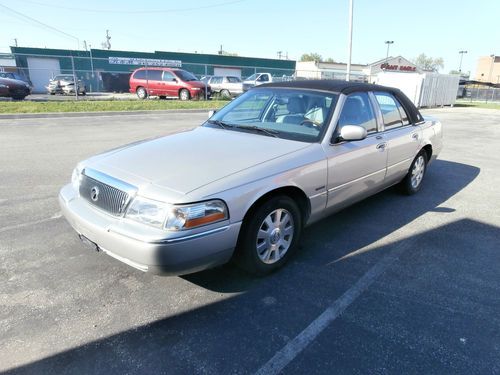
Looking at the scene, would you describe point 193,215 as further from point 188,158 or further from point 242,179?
point 188,158

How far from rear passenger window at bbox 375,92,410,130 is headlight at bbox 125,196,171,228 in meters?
3.16

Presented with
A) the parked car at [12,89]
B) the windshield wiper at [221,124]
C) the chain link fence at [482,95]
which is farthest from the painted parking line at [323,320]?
the chain link fence at [482,95]

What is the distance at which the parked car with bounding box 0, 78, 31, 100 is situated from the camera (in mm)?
17703

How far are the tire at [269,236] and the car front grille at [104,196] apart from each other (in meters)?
0.94

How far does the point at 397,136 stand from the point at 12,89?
62.5ft

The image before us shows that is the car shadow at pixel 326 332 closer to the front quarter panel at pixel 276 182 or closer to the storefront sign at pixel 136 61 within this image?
the front quarter panel at pixel 276 182

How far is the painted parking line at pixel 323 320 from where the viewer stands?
7.64 feet

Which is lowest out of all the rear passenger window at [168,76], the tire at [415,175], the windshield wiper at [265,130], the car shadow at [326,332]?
the car shadow at [326,332]

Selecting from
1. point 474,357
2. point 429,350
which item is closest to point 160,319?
point 429,350

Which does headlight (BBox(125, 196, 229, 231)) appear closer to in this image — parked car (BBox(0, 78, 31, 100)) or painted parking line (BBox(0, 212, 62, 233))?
painted parking line (BBox(0, 212, 62, 233))

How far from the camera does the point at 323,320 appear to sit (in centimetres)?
273

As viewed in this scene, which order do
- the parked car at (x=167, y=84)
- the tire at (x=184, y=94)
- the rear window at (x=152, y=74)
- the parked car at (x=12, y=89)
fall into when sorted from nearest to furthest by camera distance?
1. the parked car at (x=12, y=89)
2. the parked car at (x=167, y=84)
3. the tire at (x=184, y=94)
4. the rear window at (x=152, y=74)

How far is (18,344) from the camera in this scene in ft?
8.06

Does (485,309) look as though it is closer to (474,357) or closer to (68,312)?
(474,357)
